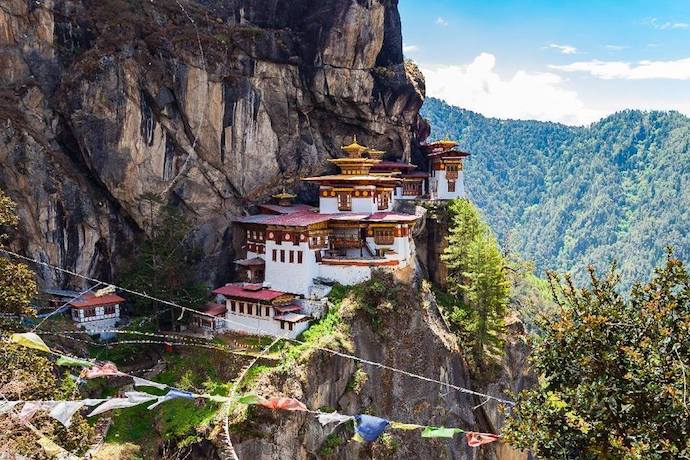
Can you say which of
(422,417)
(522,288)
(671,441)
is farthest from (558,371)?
(522,288)

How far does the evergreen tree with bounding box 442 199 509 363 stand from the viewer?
3662 cm

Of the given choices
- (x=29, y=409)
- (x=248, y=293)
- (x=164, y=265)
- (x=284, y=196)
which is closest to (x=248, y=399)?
(x=29, y=409)

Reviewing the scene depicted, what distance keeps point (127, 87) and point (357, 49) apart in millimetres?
15791

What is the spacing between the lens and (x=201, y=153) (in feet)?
123

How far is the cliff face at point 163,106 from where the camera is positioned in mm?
33625

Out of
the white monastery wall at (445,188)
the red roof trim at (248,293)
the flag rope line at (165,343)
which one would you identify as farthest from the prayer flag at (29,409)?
the white monastery wall at (445,188)

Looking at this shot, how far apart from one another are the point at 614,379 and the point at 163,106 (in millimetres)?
30294

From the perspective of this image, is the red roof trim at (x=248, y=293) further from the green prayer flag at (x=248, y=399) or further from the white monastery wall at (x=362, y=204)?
the green prayer flag at (x=248, y=399)

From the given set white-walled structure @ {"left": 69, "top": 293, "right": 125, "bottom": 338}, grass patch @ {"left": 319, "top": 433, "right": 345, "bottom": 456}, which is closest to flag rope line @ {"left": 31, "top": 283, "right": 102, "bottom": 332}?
white-walled structure @ {"left": 69, "top": 293, "right": 125, "bottom": 338}

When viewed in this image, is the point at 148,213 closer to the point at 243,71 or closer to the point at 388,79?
the point at 243,71

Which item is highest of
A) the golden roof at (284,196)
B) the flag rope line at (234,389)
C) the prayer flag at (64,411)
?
the golden roof at (284,196)

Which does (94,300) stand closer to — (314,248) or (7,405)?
(314,248)

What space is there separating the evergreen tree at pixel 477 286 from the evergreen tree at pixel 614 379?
2242cm

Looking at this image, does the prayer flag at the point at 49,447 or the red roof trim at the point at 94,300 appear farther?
the red roof trim at the point at 94,300
